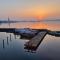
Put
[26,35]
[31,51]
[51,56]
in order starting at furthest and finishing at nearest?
[26,35] → [31,51] → [51,56]

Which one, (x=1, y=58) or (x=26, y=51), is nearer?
(x=1, y=58)

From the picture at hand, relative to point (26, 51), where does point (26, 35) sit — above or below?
below

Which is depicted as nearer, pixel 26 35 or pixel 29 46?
pixel 29 46

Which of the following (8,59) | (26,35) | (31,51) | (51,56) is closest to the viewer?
(8,59)

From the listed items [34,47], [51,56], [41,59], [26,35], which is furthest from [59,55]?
[26,35]

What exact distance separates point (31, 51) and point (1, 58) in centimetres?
299

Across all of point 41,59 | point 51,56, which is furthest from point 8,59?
point 51,56

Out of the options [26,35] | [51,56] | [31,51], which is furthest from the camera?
[26,35]

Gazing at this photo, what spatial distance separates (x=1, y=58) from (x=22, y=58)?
4.81 feet

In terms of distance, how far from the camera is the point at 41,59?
11.6 m

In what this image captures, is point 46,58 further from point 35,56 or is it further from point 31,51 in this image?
point 31,51

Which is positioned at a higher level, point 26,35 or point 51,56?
point 51,56

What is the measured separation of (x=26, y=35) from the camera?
81.0 feet

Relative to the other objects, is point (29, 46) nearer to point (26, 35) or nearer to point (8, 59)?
point (8, 59)
